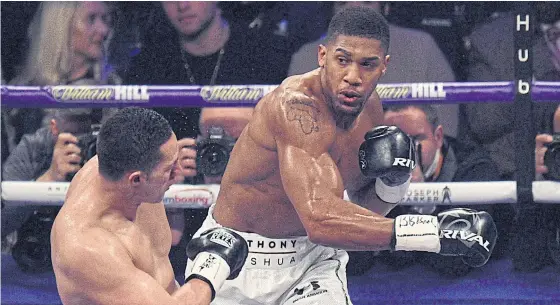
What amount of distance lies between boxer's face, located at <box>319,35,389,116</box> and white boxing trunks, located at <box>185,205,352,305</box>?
461 mm

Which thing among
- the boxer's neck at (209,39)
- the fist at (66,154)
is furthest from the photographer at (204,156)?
the fist at (66,154)

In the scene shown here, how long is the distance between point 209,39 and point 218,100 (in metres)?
0.38

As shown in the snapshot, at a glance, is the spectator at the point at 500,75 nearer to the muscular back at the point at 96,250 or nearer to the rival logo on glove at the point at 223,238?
the rival logo on glove at the point at 223,238

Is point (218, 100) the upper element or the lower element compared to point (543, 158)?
upper

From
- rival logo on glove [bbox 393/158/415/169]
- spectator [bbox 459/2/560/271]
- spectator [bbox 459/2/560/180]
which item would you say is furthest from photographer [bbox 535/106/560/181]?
rival logo on glove [bbox 393/158/415/169]

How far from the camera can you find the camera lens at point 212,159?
3.79m

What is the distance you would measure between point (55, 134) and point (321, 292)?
1.75 metres

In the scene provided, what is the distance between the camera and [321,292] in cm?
277

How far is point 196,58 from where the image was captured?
13.6 feet

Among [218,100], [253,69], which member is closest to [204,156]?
[218,100]

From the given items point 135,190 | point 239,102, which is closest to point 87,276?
point 135,190

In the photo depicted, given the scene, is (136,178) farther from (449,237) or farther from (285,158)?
(449,237)

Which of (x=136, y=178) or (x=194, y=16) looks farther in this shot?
(x=194, y=16)

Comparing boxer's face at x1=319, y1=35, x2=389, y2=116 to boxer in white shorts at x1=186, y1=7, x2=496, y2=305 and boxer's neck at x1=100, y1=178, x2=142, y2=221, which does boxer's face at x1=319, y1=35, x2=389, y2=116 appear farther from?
boxer's neck at x1=100, y1=178, x2=142, y2=221
